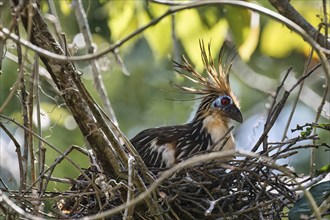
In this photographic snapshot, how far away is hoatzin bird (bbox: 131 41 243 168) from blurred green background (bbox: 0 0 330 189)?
0.15 meters

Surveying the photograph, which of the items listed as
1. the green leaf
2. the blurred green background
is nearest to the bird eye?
the blurred green background

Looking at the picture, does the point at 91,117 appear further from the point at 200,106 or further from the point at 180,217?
the point at 200,106

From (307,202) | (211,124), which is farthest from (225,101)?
(307,202)

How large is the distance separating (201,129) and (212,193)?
1126 millimetres

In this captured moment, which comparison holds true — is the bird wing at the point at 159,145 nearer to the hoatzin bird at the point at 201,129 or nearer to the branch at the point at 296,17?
the hoatzin bird at the point at 201,129

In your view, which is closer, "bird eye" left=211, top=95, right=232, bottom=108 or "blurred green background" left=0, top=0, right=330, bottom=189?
"blurred green background" left=0, top=0, right=330, bottom=189

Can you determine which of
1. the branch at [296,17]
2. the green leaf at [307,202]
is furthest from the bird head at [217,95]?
the green leaf at [307,202]

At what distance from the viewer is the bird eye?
20.9ft

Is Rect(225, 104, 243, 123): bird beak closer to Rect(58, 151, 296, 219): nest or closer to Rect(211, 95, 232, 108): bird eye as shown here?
Rect(211, 95, 232, 108): bird eye

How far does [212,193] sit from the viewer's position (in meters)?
5.21

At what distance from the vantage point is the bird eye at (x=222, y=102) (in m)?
6.38

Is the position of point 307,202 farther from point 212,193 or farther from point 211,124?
point 211,124

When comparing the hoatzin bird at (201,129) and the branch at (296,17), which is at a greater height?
the branch at (296,17)

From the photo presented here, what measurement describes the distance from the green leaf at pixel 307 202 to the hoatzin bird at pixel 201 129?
4.32ft
